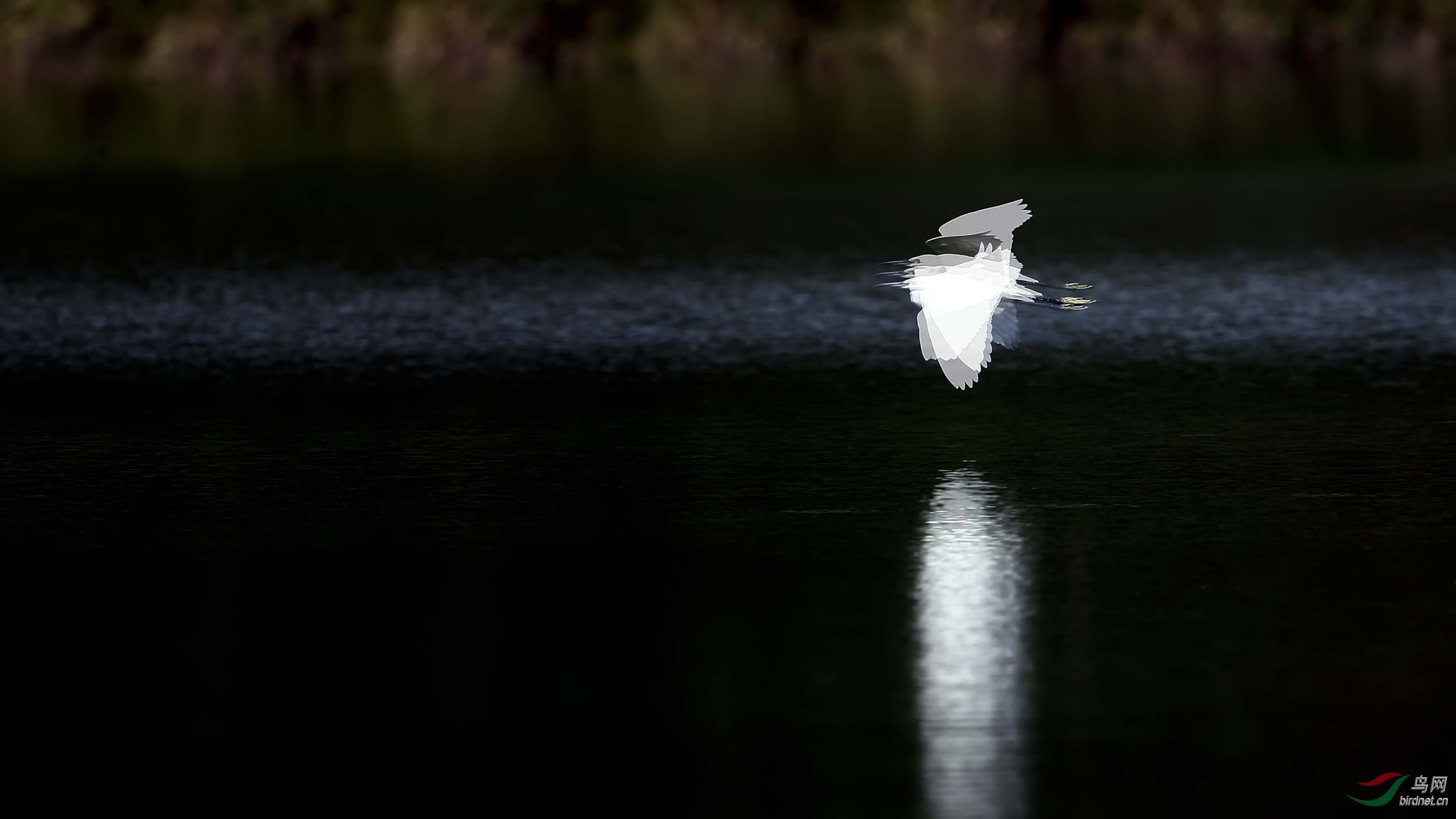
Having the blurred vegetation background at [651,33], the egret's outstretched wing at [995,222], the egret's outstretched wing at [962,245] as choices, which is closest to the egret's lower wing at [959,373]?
the egret's outstretched wing at [995,222]

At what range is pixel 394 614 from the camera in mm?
9227

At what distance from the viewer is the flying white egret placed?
9.20 meters

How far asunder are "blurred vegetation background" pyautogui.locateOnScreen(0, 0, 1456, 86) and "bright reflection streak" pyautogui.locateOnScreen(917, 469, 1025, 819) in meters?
30.0

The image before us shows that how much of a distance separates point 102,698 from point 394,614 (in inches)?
52.0

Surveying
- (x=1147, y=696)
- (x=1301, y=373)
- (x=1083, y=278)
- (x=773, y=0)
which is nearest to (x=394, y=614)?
(x=1147, y=696)

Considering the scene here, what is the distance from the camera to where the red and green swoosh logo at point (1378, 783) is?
23.7 ft

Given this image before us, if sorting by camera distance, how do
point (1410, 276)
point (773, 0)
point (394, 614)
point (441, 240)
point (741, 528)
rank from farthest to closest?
point (773, 0), point (441, 240), point (1410, 276), point (741, 528), point (394, 614)

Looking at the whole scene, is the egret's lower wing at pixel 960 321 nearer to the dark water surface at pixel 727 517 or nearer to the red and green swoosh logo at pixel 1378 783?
the dark water surface at pixel 727 517

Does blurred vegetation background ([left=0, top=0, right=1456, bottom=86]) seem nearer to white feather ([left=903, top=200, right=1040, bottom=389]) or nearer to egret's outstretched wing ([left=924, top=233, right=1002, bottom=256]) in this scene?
egret's outstretched wing ([left=924, top=233, right=1002, bottom=256])

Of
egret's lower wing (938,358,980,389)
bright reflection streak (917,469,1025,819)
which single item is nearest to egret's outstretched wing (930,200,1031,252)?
egret's lower wing (938,358,980,389)

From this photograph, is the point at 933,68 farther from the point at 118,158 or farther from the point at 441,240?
the point at 441,240

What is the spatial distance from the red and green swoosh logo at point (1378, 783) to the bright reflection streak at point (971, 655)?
44.4 inches

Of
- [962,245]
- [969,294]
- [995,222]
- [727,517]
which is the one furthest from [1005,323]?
[962,245]

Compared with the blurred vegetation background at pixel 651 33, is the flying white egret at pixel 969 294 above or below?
below
